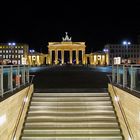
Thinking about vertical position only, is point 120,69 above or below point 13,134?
above

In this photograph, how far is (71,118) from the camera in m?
16.2

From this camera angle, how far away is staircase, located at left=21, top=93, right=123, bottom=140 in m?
14.9

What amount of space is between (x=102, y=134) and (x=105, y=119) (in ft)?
4.56

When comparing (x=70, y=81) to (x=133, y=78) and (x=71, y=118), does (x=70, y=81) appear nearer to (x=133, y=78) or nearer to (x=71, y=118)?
(x=71, y=118)

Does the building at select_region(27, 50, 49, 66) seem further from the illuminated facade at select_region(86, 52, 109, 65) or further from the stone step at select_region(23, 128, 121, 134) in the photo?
the stone step at select_region(23, 128, 121, 134)

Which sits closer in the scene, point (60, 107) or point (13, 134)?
point (13, 134)

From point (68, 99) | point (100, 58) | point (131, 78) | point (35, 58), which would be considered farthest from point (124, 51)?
point (131, 78)

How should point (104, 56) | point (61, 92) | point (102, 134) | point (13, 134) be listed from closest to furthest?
point (13, 134) → point (102, 134) → point (61, 92) → point (104, 56)

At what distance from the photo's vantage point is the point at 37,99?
60.7 feet

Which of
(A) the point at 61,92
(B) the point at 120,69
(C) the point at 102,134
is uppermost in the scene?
(B) the point at 120,69

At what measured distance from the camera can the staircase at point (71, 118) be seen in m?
14.9

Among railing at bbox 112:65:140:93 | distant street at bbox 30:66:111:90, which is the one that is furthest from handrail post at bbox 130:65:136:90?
distant street at bbox 30:66:111:90

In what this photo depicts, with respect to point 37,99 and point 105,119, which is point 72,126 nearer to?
point 105,119

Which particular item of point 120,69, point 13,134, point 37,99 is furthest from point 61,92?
point 13,134
